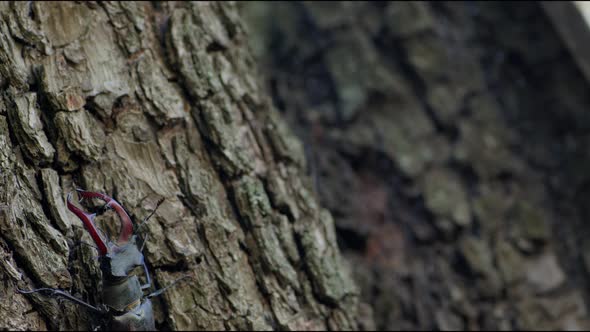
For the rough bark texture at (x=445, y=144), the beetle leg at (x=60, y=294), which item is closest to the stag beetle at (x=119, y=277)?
the beetle leg at (x=60, y=294)

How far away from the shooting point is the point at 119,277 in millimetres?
2197

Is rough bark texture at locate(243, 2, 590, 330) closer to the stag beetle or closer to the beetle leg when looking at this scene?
the stag beetle

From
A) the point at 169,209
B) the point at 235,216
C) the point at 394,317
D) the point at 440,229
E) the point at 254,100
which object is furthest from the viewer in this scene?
the point at 440,229

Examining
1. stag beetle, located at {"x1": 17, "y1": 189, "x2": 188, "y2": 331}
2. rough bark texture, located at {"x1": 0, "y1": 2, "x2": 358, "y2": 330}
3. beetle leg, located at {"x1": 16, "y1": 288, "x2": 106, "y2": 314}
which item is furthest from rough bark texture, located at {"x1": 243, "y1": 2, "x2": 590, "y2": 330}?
beetle leg, located at {"x1": 16, "y1": 288, "x2": 106, "y2": 314}

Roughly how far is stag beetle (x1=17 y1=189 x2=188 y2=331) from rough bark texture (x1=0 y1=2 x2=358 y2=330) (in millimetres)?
48

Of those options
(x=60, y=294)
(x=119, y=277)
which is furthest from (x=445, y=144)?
(x=60, y=294)

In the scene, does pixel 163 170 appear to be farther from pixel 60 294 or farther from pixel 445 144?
pixel 445 144

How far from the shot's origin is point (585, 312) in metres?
3.27

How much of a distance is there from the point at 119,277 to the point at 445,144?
220 centimetres

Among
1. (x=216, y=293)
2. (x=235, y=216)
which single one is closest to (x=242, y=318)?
(x=216, y=293)

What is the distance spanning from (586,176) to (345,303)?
179 cm

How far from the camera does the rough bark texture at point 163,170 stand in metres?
2.22

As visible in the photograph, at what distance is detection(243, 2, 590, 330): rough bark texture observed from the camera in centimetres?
335

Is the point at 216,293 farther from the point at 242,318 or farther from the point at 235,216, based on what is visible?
the point at 235,216
